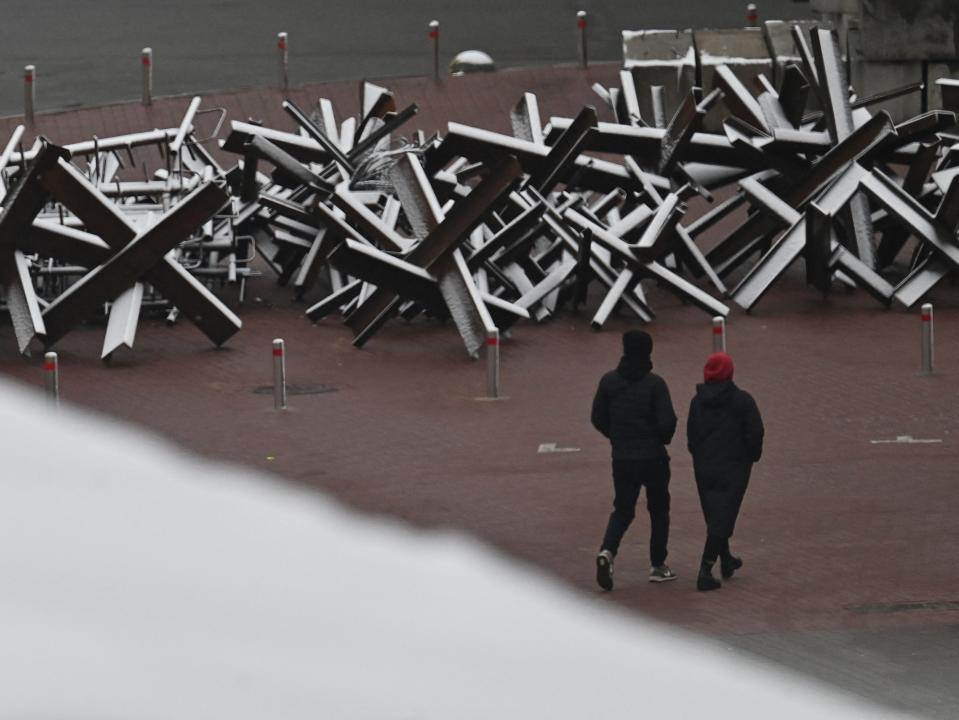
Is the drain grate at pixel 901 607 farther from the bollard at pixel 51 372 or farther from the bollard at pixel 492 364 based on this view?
the bollard at pixel 51 372

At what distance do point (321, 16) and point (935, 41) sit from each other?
14.1 meters

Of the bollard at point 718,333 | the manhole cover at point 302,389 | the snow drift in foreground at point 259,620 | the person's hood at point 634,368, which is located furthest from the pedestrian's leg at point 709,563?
the snow drift in foreground at point 259,620

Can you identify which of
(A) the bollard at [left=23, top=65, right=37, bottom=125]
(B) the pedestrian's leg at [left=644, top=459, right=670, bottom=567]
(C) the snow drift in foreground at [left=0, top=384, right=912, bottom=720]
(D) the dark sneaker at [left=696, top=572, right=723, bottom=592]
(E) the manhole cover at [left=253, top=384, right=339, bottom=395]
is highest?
(C) the snow drift in foreground at [left=0, top=384, right=912, bottom=720]

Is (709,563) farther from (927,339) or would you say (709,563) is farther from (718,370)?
(927,339)

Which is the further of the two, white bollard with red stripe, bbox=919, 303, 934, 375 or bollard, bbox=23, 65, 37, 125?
bollard, bbox=23, 65, 37, 125

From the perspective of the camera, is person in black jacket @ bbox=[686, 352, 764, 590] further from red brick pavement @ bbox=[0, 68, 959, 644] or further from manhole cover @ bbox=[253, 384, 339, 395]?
manhole cover @ bbox=[253, 384, 339, 395]

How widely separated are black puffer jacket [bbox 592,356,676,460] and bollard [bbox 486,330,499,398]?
5.74 m

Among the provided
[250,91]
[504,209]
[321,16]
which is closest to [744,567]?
[504,209]

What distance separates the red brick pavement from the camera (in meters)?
11.3

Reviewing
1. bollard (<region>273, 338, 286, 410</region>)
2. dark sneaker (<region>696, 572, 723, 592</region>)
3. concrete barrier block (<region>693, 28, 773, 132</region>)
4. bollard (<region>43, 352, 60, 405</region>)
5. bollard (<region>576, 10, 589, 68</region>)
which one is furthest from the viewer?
bollard (<region>576, 10, 589, 68</region>)

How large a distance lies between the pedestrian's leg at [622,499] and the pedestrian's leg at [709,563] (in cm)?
49

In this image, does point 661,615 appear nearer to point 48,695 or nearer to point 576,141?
point 48,695

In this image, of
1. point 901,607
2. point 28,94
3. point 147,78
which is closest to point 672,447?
point 901,607

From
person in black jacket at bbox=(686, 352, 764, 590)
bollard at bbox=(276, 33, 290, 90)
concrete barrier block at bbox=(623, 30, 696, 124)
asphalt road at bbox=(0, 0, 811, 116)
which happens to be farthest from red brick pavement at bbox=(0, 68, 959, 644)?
asphalt road at bbox=(0, 0, 811, 116)
